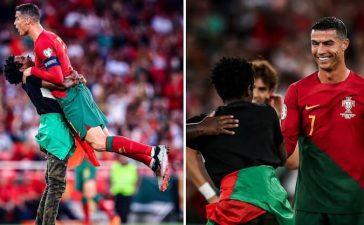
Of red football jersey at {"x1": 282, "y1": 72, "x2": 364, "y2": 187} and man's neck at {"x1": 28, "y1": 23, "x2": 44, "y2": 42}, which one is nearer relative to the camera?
man's neck at {"x1": 28, "y1": 23, "x2": 44, "y2": 42}

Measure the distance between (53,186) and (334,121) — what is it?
1587 mm

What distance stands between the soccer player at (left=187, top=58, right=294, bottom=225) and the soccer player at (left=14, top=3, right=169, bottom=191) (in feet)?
0.95

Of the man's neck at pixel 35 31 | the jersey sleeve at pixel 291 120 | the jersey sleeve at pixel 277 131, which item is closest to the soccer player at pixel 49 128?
the man's neck at pixel 35 31

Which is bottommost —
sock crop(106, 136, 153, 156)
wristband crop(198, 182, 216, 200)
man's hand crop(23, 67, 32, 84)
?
wristband crop(198, 182, 216, 200)

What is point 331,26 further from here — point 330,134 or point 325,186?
point 325,186

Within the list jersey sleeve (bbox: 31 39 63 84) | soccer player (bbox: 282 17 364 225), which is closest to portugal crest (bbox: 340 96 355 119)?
soccer player (bbox: 282 17 364 225)

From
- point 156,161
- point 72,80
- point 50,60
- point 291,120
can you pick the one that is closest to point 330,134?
point 291,120

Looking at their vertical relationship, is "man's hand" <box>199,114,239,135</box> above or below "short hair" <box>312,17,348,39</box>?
below

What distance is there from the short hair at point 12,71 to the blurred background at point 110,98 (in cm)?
17

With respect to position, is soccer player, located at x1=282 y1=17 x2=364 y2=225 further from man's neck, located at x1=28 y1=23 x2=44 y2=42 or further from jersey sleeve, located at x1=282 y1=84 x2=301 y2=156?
man's neck, located at x1=28 y1=23 x2=44 y2=42

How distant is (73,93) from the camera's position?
4.20m

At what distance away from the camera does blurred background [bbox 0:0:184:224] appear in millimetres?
5871

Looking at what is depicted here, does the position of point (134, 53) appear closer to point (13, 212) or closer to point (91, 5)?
point (13, 212)

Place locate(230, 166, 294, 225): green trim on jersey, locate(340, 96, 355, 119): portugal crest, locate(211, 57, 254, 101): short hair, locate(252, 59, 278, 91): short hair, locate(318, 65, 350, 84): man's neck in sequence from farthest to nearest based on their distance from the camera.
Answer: locate(252, 59, 278, 91): short hair, locate(318, 65, 350, 84): man's neck, locate(340, 96, 355, 119): portugal crest, locate(211, 57, 254, 101): short hair, locate(230, 166, 294, 225): green trim on jersey
